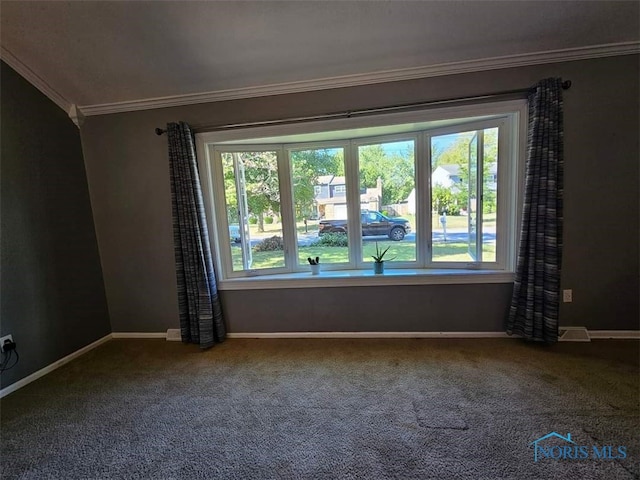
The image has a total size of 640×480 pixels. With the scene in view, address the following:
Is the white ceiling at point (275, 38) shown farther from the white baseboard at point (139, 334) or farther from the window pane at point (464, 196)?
the white baseboard at point (139, 334)

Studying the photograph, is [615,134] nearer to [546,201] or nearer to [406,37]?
[546,201]

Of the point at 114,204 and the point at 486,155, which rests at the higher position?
the point at 486,155

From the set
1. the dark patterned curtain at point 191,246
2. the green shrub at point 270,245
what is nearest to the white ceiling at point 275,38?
the dark patterned curtain at point 191,246

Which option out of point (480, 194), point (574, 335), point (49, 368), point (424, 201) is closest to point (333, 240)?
point (424, 201)

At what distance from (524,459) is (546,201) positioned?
1.68 metres

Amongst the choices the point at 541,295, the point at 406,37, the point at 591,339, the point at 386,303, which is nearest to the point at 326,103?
the point at 406,37

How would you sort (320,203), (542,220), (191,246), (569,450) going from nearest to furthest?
(569,450)
(542,220)
(191,246)
(320,203)

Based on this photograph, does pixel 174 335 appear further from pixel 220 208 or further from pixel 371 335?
pixel 371 335

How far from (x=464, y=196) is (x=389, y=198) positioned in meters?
0.65

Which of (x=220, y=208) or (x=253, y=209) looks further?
(x=253, y=209)

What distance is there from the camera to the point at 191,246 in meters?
2.54

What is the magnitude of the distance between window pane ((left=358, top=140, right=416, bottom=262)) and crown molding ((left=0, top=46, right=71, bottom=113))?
265 centimetres

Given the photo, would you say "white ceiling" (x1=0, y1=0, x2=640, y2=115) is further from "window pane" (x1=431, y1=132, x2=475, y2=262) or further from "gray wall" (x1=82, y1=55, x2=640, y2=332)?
"window pane" (x1=431, y1=132, x2=475, y2=262)

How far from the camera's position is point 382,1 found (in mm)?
1816
